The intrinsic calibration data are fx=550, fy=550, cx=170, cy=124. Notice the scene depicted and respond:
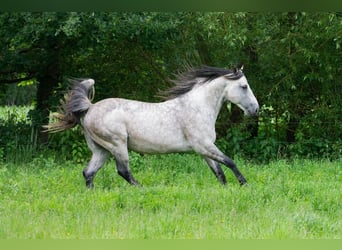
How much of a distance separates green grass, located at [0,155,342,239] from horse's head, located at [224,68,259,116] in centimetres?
101

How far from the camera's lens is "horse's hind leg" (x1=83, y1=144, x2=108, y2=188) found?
7.06 m

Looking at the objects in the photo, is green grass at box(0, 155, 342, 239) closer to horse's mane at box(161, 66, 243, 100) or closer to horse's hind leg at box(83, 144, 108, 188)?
horse's hind leg at box(83, 144, 108, 188)

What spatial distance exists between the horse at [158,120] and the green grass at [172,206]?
39 cm

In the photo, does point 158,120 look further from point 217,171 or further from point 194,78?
point 217,171

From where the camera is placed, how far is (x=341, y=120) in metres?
11.2

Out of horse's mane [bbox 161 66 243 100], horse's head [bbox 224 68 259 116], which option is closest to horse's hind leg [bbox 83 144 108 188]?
horse's mane [bbox 161 66 243 100]

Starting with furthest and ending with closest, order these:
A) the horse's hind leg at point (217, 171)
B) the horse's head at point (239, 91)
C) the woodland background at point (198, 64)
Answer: the woodland background at point (198, 64) < the horse's head at point (239, 91) < the horse's hind leg at point (217, 171)

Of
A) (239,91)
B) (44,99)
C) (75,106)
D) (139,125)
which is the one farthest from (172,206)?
(44,99)

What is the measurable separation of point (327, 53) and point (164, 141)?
178 inches

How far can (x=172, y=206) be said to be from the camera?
17.7ft

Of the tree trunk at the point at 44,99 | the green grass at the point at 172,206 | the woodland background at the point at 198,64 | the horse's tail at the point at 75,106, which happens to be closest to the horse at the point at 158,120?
the horse's tail at the point at 75,106

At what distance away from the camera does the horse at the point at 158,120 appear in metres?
7.12

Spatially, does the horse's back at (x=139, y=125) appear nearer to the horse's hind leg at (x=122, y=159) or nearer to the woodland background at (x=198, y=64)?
the horse's hind leg at (x=122, y=159)

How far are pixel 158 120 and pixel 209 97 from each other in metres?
0.80
